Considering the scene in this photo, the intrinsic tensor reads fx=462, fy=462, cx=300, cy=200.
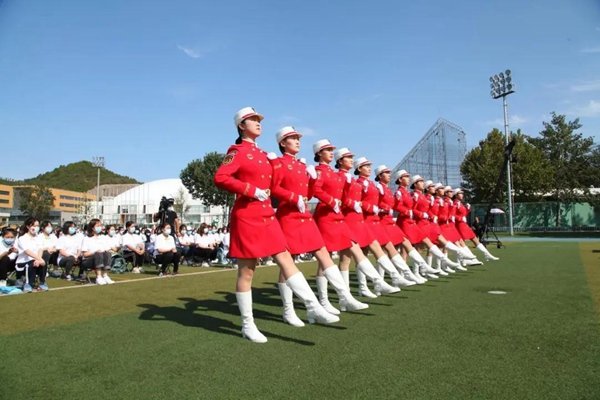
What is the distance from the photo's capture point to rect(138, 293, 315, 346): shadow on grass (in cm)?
548

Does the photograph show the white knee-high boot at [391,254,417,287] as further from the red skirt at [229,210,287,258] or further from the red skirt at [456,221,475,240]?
the red skirt at [456,221,475,240]

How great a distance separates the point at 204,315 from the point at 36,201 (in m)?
80.1

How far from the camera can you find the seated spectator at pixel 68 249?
12484 mm

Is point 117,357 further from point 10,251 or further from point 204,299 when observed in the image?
point 10,251

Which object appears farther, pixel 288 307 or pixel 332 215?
pixel 332 215

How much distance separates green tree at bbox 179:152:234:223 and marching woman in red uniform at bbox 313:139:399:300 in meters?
55.7

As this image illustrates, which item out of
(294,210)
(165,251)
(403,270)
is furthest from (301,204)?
(165,251)

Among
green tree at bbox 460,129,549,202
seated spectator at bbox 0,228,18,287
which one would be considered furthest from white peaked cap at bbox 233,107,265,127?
green tree at bbox 460,129,549,202

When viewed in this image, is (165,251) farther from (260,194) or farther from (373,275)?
(260,194)

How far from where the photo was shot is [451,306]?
6.59 meters

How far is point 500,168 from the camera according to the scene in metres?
46.5

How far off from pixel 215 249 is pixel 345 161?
11.5m

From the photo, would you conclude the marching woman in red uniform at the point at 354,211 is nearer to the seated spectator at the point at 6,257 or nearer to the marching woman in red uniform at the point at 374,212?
the marching woman in red uniform at the point at 374,212

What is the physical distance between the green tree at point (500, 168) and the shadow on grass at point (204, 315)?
44.5 m
